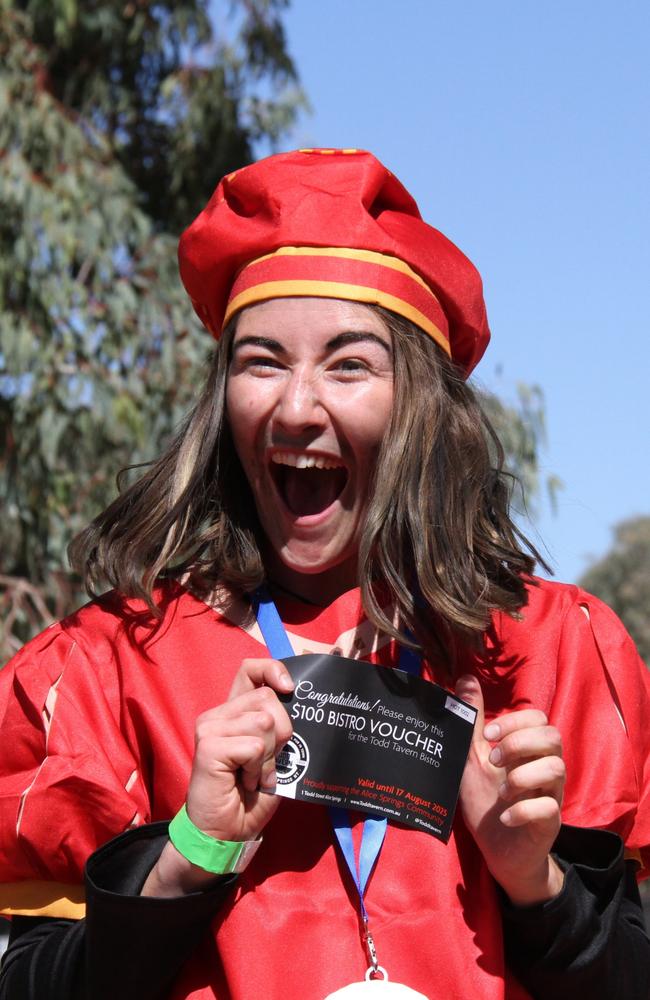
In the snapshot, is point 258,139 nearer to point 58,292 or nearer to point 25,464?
point 58,292

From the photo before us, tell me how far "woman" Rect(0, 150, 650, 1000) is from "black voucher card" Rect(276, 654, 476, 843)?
0.13 feet

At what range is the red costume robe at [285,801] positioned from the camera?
184 cm

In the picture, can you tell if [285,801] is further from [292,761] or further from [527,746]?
[527,746]

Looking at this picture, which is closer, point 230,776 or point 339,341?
point 230,776

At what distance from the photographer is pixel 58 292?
21.6ft

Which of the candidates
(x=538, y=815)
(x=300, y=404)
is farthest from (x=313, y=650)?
(x=538, y=815)

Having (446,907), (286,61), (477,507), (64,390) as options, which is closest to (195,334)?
(64,390)

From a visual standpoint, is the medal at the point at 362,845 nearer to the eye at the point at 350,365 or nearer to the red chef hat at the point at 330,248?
the eye at the point at 350,365

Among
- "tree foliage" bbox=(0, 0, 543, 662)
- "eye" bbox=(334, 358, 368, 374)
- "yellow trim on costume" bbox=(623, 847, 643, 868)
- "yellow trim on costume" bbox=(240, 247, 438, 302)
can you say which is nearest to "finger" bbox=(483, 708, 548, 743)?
"yellow trim on costume" bbox=(623, 847, 643, 868)

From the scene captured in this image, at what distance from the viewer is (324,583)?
2.25m

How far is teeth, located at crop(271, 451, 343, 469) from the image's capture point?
2107 millimetres

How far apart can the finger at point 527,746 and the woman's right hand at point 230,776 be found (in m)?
0.28

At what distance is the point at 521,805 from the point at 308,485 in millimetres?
656

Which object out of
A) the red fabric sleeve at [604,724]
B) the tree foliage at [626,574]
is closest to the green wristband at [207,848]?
the red fabric sleeve at [604,724]
